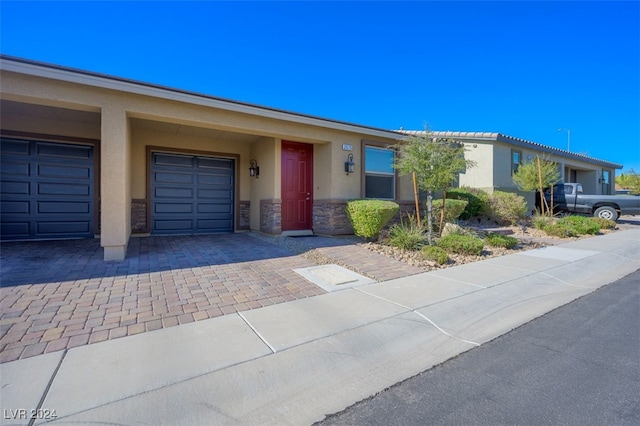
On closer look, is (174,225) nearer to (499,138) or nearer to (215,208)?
(215,208)

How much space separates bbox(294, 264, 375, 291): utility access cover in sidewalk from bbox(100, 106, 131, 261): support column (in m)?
3.71

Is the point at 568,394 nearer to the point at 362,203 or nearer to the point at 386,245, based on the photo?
the point at 386,245

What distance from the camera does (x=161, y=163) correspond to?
9.69 meters

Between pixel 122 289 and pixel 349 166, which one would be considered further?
pixel 349 166

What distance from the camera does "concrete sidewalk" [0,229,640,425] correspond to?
2166 millimetres

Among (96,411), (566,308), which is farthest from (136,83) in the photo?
(566,308)

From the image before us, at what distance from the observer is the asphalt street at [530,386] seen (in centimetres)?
216

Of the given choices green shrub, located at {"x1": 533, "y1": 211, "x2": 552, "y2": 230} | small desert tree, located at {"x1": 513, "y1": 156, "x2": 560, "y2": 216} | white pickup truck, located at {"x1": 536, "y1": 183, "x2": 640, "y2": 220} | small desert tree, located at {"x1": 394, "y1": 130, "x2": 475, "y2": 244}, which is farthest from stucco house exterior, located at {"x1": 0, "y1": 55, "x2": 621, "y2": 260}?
white pickup truck, located at {"x1": 536, "y1": 183, "x2": 640, "y2": 220}

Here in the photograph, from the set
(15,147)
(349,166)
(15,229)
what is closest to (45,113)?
(15,147)

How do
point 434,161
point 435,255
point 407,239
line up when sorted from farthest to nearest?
1. point 434,161
2. point 407,239
3. point 435,255

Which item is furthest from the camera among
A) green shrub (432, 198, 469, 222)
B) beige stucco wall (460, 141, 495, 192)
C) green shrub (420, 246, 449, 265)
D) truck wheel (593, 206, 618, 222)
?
beige stucco wall (460, 141, 495, 192)

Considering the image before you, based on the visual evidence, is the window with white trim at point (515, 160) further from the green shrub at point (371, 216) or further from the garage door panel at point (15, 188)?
the garage door panel at point (15, 188)

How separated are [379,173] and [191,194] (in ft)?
20.9

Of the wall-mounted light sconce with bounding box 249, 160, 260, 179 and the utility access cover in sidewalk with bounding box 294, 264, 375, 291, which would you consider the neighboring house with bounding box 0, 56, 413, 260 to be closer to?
the wall-mounted light sconce with bounding box 249, 160, 260, 179
